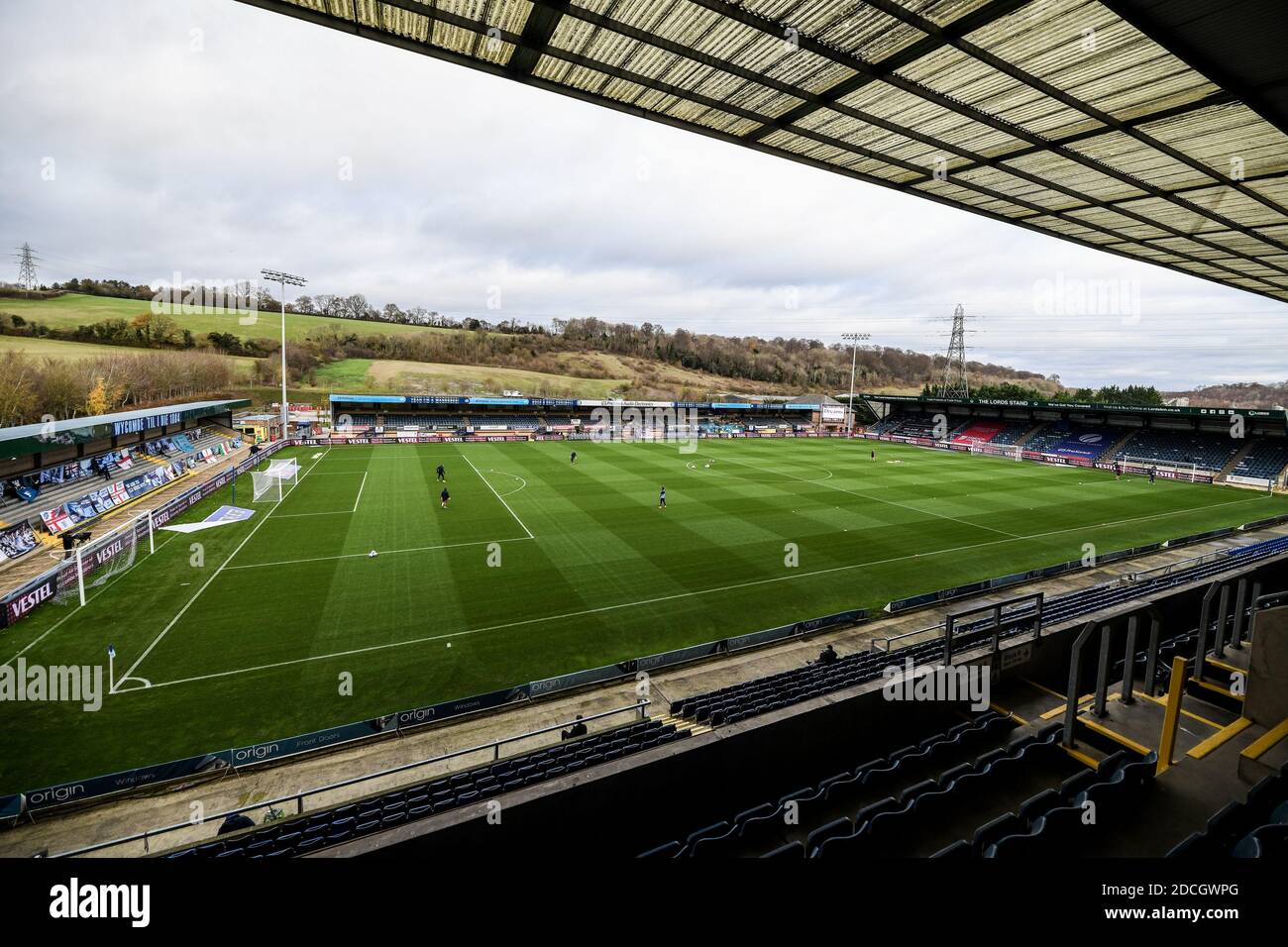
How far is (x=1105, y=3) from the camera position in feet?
18.5

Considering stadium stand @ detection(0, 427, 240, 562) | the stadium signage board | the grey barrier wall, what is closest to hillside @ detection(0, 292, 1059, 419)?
stadium stand @ detection(0, 427, 240, 562)

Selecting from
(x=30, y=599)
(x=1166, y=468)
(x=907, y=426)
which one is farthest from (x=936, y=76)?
(x=907, y=426)

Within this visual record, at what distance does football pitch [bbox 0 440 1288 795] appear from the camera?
1304 centimetres

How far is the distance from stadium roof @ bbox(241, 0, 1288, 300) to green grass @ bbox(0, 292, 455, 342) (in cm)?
10141

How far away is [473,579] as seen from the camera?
20.7 meters

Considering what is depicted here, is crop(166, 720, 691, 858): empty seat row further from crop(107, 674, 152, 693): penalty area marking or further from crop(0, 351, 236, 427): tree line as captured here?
crop(0, 351, 236, 427): tree line

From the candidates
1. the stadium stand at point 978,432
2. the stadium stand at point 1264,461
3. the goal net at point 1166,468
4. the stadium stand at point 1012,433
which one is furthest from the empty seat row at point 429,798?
the stadium stand at point 978,432

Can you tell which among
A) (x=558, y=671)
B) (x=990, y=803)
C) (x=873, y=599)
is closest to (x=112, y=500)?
(x=558, y=671)

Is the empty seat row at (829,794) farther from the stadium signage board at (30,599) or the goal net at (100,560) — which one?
the goal net at (100,560)

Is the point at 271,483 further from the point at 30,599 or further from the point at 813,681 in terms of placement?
the point at 813,681

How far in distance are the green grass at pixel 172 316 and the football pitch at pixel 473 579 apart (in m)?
68.0

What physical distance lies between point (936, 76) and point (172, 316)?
11636 centimetres

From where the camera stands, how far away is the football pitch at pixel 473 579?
1304 centimetres
